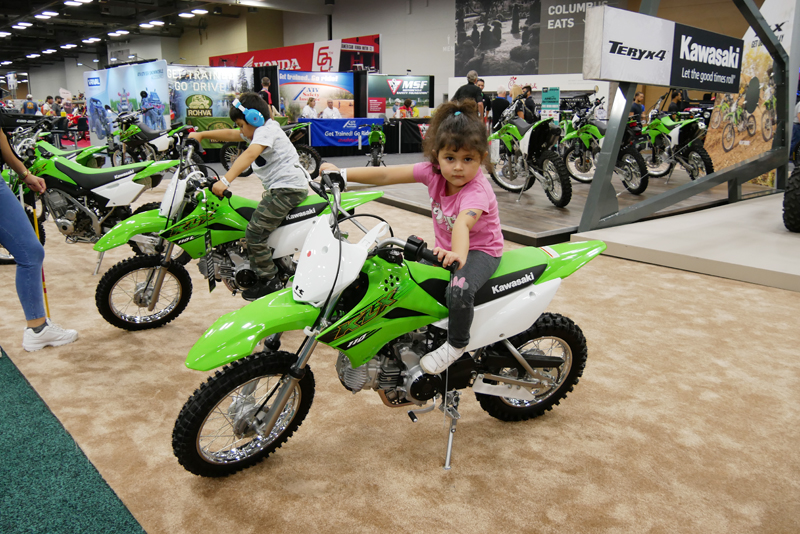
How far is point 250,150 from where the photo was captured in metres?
3.63

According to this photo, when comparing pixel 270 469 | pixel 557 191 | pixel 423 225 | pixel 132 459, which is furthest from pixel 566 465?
pixel 557 191

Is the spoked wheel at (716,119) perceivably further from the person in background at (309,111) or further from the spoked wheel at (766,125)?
the person in background at (309,111)

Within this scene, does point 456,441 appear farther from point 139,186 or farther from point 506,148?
point 506,148

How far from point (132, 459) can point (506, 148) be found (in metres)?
6.69

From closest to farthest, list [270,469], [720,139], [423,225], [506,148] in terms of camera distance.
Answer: [270,469] < [423,225] < [506,148] < [720,139]

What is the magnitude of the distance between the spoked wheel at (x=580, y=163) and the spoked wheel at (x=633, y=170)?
2.14 ft

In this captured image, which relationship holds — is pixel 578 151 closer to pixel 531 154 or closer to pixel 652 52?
pixel 531 154

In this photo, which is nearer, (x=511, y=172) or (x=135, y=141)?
(x=511, y=172)

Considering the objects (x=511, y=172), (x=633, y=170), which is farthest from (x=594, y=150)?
(x=511, y=172)

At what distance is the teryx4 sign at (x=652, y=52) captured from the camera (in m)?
5.21

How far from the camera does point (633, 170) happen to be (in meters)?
8.21

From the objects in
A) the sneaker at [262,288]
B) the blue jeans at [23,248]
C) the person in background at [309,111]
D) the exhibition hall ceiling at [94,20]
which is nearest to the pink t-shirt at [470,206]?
the sneaker at [262,288]

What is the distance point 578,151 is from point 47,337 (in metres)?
7.75

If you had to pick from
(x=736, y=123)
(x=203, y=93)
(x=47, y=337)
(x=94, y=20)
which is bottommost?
(x=47, y=337)
